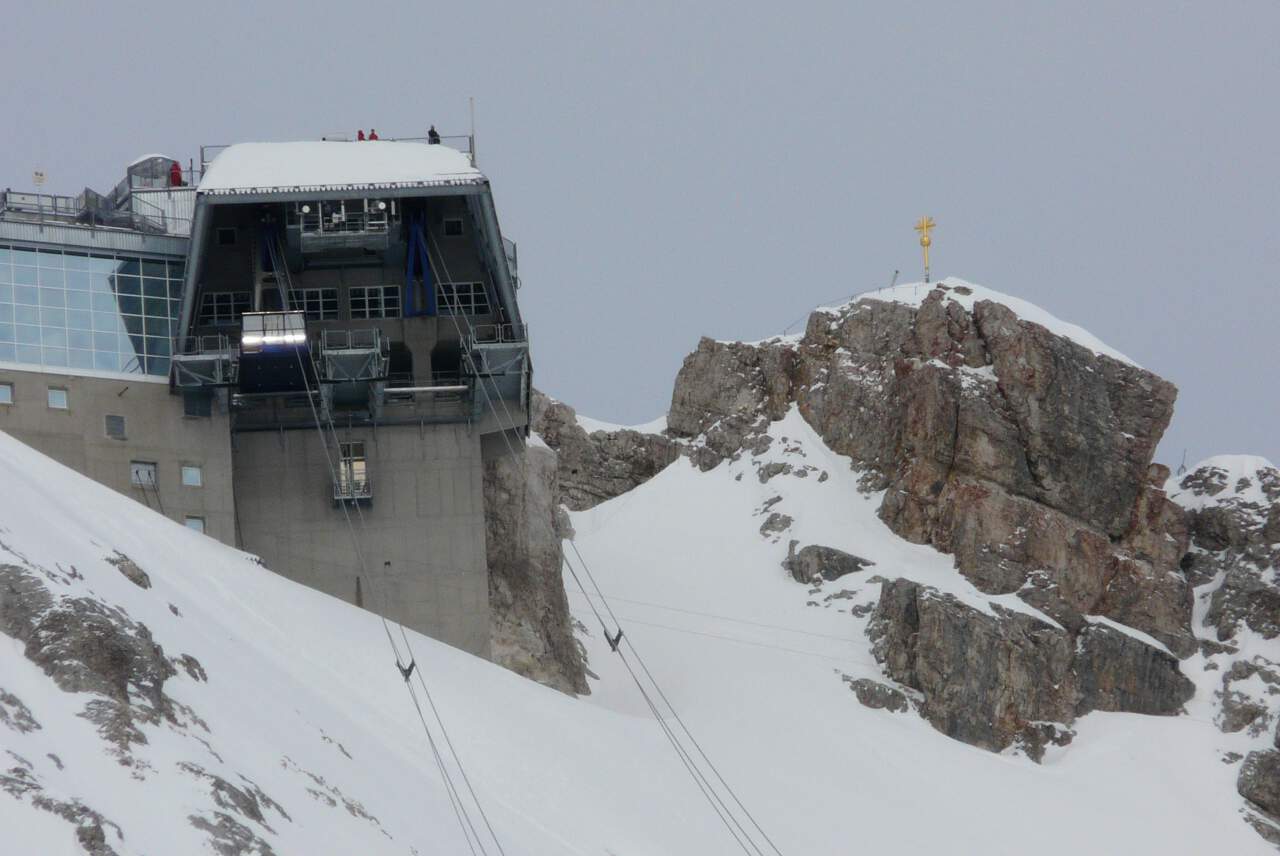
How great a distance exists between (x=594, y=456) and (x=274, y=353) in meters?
49.6

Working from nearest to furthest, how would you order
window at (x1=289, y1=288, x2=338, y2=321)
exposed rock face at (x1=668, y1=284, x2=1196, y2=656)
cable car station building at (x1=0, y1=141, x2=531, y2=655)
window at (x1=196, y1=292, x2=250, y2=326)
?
cable car station building at (x1=0, y1=141, x2=531, y2=655)
window at (x1=196, y1=292, x2=250, y2=326)
window at (x1=289, y1=288, x2=338, y2=321)
exposed rock face at (x1=668, y1=284, x2=1196, y2=656)

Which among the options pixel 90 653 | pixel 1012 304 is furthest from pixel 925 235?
pixel 90 653

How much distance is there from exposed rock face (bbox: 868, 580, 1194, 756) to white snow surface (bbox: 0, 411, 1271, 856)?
3.74 feet

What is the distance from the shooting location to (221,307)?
75062 millimetres

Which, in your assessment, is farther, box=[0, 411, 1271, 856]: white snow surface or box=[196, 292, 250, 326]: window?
box=[196, 292, 250, 326]: window

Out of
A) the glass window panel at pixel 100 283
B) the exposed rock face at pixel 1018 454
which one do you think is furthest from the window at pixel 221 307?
the exposed rock face at pixel 1018 454

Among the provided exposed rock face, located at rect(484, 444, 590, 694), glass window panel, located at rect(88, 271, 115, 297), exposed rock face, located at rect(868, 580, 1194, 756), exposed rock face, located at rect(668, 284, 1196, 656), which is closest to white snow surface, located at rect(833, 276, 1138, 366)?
exposed rock face, located at rect(668, 284, 1196, 656)

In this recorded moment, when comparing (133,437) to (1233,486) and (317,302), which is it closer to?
(317,302)

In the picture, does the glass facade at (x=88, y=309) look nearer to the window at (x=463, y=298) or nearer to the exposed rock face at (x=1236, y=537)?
the window at (x=463, y=298)

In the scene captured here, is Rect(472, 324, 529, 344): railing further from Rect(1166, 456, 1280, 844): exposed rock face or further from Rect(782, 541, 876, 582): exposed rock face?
Rect(1166, 456, 1280, 844): exposed rock face

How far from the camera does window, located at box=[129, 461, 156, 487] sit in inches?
2744

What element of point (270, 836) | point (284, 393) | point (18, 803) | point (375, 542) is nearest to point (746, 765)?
point (375, 542)

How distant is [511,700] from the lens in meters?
68.8

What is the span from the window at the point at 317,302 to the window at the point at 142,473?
872 centimetres
